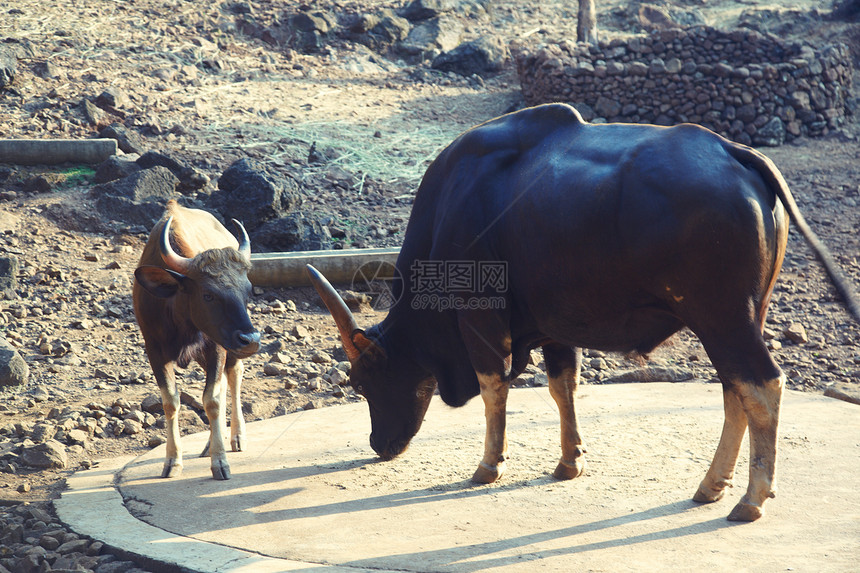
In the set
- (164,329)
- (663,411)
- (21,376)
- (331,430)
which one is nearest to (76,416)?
(21,376)

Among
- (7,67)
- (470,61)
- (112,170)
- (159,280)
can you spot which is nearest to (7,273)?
(112,170)

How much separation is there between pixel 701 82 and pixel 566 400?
12231 millimetres

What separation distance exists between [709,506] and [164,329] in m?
3.45

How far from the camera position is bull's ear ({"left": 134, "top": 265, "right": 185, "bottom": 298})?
16.9 feet

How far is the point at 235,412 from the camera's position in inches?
235

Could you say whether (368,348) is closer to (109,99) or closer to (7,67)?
(109,99)

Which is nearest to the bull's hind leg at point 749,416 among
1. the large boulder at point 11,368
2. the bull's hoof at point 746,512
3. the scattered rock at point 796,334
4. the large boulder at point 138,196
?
→ the bull's hoof at point 746,512

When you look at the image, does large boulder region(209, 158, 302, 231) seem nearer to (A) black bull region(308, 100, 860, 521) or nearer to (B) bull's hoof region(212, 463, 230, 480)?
(A) black bull region(308, 100, 860, 521)

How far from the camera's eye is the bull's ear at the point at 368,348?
5391mm

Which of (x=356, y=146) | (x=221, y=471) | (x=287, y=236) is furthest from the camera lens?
(x=356, y=146)

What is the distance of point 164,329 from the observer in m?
5.52

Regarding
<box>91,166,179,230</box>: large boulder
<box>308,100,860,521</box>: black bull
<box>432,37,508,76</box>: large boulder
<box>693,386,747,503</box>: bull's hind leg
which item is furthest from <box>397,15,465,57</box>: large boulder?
<box>693,386,747,503</box>: bull's hind leg

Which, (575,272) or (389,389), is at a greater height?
(575,272)

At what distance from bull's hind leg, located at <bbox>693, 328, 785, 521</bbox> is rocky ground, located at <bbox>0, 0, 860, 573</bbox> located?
2.70 meters
